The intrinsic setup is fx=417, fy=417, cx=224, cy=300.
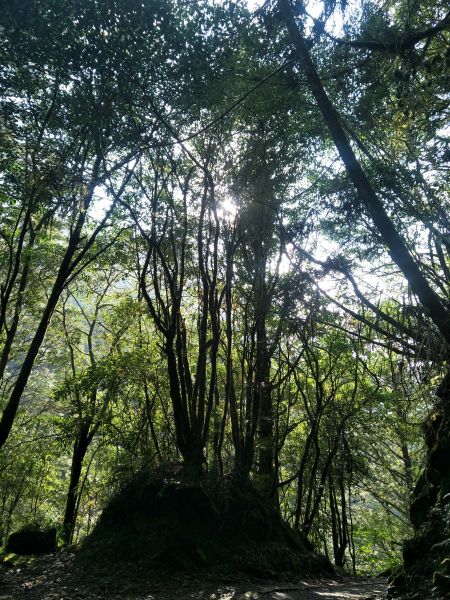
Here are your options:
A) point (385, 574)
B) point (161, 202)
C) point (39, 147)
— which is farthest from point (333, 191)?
point (385, 574)

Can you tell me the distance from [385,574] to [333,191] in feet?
30.7

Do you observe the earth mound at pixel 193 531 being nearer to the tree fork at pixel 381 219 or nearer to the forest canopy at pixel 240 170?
the forest canopy at pixel 240 170

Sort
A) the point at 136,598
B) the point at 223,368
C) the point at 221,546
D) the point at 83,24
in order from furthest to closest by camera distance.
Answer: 1. the point at 223,368
2. the point at 221,546
3. the point at 83,24
4. the point at 136,598

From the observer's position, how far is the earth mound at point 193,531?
22.5 ft

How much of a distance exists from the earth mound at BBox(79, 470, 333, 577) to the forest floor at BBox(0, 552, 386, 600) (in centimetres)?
35

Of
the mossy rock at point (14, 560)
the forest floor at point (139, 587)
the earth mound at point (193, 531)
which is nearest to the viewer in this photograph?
the forest floor at point (139, 587)

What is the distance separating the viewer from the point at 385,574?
10.3m

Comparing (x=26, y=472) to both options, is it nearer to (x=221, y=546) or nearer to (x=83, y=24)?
(x=221, y=546)

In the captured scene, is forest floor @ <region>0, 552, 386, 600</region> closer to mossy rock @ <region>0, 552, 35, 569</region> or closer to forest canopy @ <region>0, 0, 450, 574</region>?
mossy rock @ <region>0, 552, 35, 569</region>

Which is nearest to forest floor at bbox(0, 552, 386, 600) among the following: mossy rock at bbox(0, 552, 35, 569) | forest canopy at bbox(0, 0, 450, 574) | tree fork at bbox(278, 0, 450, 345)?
mossy rock at bbox(0, 552, 35, 569)

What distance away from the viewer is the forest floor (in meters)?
5.50

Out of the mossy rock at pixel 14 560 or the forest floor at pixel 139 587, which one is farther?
the mossy rock at pixel 14 560

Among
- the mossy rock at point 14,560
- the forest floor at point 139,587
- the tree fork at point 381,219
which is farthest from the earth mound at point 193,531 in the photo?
the tree fork at point 381,219

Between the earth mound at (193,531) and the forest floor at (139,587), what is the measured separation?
355 mm
